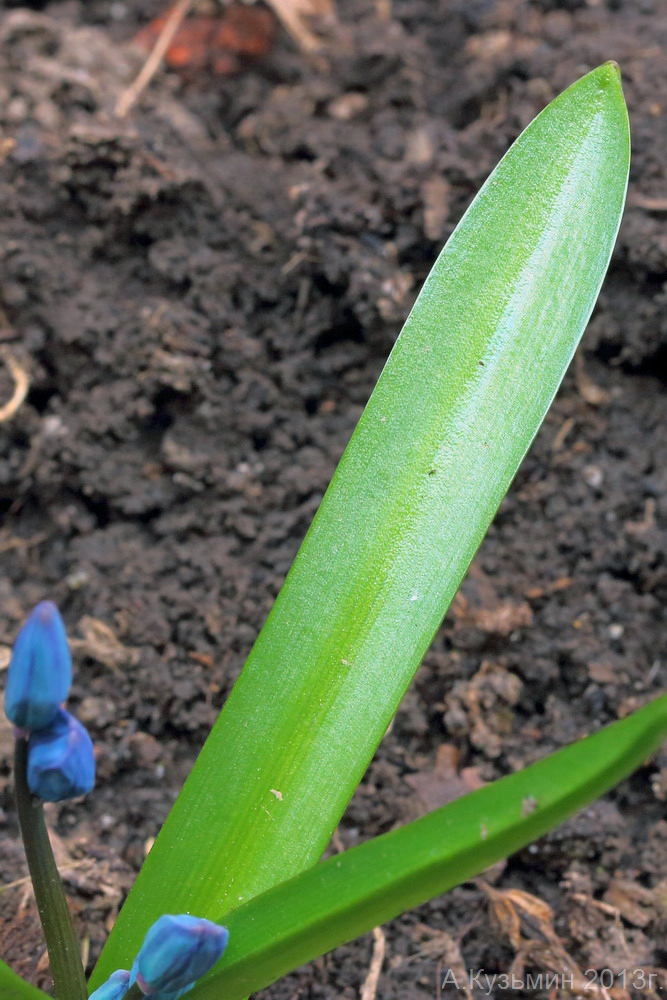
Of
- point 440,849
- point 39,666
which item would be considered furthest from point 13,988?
point 440,849

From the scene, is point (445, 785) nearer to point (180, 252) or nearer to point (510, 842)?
point (510, 842)

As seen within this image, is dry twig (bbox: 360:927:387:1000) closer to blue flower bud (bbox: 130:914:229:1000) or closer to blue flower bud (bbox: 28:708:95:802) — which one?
blue flower bud (bbox: 130:914:229:1000)

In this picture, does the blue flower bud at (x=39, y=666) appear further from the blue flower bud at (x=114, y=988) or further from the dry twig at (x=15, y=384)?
the dry twig at (x=15, y=384)

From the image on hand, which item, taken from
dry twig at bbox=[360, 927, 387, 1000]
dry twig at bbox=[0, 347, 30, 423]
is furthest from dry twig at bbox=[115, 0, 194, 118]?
dry twig at bbox=[360, 927, 387, 1000]

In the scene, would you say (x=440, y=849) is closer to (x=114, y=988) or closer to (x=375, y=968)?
(x=114, y=988)

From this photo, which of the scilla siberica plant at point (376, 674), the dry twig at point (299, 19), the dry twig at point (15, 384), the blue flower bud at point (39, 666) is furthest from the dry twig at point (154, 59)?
the blue flower bud at point (39, 666)

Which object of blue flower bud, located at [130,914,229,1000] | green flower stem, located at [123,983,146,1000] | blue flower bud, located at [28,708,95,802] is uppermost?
blue flower bud, located at [28,708,95,802]

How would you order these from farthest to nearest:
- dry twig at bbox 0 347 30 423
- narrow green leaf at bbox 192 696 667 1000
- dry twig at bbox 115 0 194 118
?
dry twig at bbox 115 0 194 118 < dry twig at bbox 0 347 30 423 < narrow green leaf at bbox 192 696 667 1000

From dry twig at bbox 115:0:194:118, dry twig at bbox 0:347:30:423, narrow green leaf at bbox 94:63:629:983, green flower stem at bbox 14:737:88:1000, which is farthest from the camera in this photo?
dry twig at bbox 115:0:194:118

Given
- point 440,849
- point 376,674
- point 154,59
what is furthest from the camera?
point 154,59
